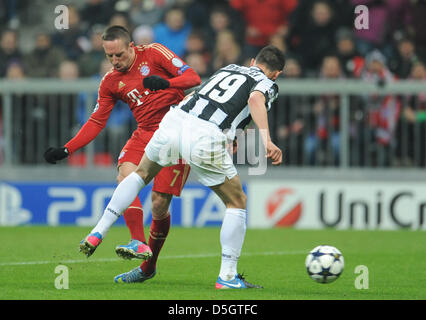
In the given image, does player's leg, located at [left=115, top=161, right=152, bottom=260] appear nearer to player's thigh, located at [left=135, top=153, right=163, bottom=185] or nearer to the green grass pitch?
the green grass pitch

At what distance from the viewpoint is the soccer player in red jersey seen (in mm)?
7922

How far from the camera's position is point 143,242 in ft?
25.3

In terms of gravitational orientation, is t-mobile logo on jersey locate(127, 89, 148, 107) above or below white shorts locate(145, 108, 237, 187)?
above

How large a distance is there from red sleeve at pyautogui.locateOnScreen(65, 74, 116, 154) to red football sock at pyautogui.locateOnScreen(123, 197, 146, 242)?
0.71 m

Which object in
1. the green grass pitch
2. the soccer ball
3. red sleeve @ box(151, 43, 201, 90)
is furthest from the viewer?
red sleeve @ box(151, 43, 201, 90)

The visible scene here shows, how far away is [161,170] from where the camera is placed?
7988 mm

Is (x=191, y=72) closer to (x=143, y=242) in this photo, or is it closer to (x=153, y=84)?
(x=153, y=84)

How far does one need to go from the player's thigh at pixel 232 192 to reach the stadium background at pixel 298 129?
20.4ft

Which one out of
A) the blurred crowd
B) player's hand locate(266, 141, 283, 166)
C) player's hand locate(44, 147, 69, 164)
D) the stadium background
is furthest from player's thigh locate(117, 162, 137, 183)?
the blurred crowd

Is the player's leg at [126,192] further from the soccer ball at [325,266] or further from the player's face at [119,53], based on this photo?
the soccer ball at [325,266]

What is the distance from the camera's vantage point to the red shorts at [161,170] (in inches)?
312
